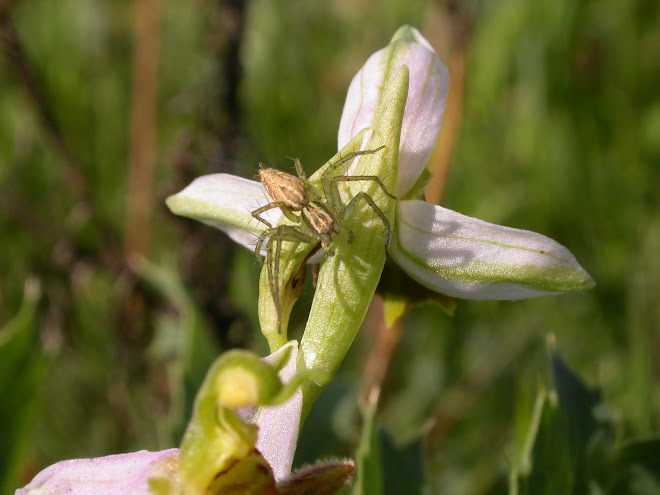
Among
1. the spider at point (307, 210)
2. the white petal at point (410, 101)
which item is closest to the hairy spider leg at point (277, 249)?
the spider at point (307, 210)

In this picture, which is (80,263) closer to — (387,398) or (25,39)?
(387,398)

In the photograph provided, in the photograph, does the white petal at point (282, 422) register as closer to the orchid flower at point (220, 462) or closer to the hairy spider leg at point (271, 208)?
the orchid flower at point (220, 462)

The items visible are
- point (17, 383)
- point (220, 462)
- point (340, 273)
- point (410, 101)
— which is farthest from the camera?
point (17, 383)

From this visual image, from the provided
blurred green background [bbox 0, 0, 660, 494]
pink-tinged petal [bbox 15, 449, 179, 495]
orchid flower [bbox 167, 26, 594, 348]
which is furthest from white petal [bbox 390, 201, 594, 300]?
blurred green background [bbox 0, 0, 660, 494]

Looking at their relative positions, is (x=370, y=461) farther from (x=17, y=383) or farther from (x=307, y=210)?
(x=17, y=383)

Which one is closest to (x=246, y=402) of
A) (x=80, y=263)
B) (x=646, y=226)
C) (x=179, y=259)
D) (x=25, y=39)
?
(x=179, y=259)

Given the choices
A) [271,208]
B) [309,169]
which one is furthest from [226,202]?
[309,169]

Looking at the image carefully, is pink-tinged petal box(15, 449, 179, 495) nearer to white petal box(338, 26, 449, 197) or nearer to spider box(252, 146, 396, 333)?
spider box(252, 146, 396, 333)
